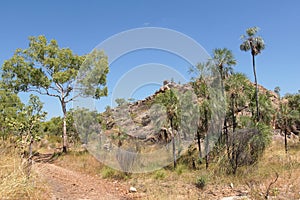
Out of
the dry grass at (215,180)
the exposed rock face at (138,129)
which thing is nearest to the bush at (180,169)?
the dry grass at (215,180)

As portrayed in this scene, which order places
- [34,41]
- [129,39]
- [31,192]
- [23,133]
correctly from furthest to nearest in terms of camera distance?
[34,41]
[129,39]
[23,133]
[31,192]

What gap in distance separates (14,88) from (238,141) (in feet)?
48.9

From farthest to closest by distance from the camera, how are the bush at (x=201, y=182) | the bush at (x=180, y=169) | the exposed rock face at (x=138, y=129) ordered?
the exposed rock face at (x=138, y=129), the bush at (x=180, y=169), the bush at (x=201, y=182)

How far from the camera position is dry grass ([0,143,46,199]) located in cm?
491

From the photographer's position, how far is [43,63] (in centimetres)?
1655

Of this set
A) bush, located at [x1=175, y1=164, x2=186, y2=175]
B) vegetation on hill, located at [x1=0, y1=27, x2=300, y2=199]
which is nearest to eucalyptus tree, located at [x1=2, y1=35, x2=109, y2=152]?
vegetation on hill, located at [x1=0, y1=27, x2=300, y2=199]

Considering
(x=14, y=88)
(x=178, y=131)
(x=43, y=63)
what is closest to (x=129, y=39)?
(x=43, y=63)

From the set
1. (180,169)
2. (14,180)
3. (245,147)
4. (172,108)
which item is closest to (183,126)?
(172,108)

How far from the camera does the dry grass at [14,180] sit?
491 centimetres

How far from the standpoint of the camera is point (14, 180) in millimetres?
5168

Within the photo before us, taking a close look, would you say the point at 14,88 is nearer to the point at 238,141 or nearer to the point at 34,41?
the point at 34,41

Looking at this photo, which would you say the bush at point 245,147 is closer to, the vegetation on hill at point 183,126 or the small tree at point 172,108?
the vegetation on hill at point 183,126

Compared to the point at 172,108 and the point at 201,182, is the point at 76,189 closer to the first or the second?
the point at 201,182

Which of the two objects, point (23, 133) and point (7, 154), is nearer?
point (7, 154)
